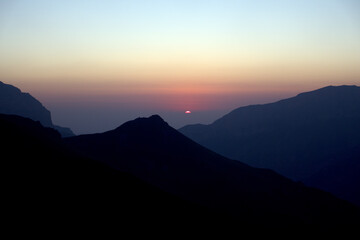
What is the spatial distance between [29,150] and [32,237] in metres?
28.5

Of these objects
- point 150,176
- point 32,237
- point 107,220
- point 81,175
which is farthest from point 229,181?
point 32,237

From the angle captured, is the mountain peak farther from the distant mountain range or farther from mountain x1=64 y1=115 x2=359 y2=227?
the distant mountain range

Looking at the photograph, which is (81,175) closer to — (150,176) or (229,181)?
(150,176)

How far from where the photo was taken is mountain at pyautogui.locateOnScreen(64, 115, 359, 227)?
10456cm

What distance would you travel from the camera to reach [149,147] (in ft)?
420

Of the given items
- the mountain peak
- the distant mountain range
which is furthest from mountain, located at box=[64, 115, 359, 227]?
the distant mountain range

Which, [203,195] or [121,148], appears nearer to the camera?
[203,195]

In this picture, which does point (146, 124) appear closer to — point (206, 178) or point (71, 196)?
point (206, 178)

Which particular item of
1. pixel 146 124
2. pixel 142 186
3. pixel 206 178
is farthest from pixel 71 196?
pixel 146 124

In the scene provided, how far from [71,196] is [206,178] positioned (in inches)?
2858

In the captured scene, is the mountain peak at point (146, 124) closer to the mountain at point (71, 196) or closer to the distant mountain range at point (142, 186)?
the distant mountain range at point (142, 186)

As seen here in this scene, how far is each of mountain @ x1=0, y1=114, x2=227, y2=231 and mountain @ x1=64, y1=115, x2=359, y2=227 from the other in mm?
38609

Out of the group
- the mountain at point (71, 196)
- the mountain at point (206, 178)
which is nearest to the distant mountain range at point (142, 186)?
the mountain at point (71, 196)

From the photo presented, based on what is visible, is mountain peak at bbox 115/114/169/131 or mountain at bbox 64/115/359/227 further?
mountain peak at bbox 115/114/169/131
